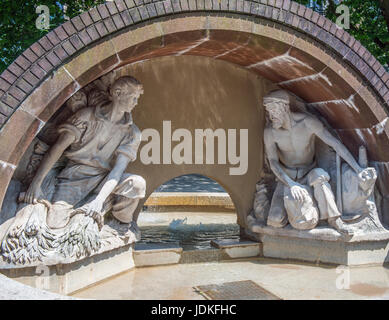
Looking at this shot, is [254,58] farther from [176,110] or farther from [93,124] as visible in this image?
[93,124]

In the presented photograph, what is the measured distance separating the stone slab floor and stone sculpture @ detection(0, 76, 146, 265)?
0.42m

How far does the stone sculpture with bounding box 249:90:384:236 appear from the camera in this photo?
443 cm

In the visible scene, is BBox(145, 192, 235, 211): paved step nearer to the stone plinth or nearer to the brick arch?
the stone plinth

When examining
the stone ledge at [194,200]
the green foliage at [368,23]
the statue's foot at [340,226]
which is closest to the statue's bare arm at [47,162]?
the statue's foot at [340,226]

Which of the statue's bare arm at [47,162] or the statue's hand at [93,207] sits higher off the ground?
the statue's bare arm at [47,162]

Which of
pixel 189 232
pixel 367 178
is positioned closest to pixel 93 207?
pixel 189 232

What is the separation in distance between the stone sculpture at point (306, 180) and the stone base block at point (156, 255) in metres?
1.15

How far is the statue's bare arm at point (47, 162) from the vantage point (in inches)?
147

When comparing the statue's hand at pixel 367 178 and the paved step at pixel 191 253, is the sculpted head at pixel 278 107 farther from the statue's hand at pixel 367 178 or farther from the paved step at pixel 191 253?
the paved step at pixel 191 253

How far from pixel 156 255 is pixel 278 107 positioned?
86.6 inches

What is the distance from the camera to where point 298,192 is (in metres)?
4.42

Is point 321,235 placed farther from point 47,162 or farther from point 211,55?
point 47,162

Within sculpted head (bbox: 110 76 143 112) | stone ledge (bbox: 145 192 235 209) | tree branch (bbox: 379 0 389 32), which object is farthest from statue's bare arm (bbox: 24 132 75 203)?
tree branch (bbox: 379 0 389 32)

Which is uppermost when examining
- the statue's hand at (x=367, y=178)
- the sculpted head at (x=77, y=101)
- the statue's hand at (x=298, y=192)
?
the sculpted head at (x=77, y=101)
